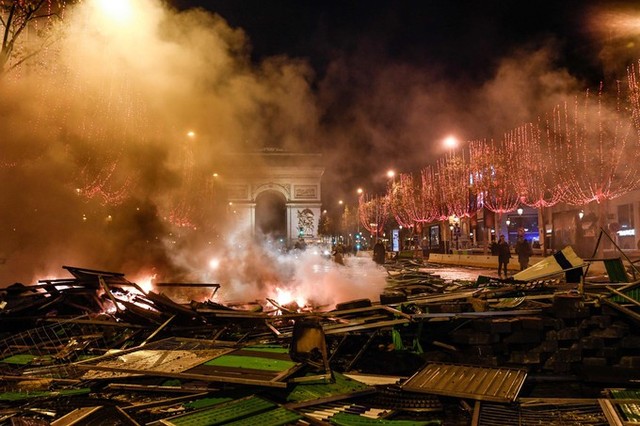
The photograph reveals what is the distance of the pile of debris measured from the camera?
3242mm

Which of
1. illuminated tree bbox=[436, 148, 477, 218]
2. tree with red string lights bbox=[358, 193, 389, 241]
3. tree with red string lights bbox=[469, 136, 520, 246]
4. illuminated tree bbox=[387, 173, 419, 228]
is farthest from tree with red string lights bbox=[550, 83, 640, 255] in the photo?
tree with red string lights bbox=[358, 193, 389, 241]

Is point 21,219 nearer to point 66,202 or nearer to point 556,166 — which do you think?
point 66,202

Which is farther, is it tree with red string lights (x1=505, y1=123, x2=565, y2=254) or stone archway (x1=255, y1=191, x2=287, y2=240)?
stone archway (x1=255, y1=191, x2=287, y2=240)

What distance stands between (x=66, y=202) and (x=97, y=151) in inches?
69.4

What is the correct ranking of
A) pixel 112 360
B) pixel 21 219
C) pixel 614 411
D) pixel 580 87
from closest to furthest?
pixel 614 411
pixel 112 360
pixel 21 219
pixel 580 87

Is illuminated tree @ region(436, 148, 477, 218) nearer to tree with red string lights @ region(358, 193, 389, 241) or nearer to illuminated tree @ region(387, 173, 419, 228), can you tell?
illuminated tree @ region(387, 173, 419, 228)

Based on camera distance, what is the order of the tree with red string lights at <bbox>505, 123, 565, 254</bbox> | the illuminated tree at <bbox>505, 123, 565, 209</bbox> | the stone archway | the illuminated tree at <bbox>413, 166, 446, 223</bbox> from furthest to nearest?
the stone archway < the illuminated tree at <bbox>413, 166, 446, 223</bbox> < the illuminated tree at <bbox>505, 123, 565, 209</bbox> < the tree with red string lights at <bbox>505, 123, 565, 254</bbox>

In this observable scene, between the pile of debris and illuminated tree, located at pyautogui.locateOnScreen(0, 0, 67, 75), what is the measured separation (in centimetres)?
480

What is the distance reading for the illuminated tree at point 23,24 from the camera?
7.97 m

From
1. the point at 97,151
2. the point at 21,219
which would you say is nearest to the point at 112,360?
the point at 21,219

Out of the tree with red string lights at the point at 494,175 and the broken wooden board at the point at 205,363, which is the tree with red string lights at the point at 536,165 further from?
the broken wooden board at the point at 205,363

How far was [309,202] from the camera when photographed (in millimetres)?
39719

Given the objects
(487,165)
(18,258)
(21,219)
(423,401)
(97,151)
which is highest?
(487,165)

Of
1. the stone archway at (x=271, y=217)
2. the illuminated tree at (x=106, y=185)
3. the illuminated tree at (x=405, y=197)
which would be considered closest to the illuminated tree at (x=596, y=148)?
the illuminated tree at (x=405, y=197)
